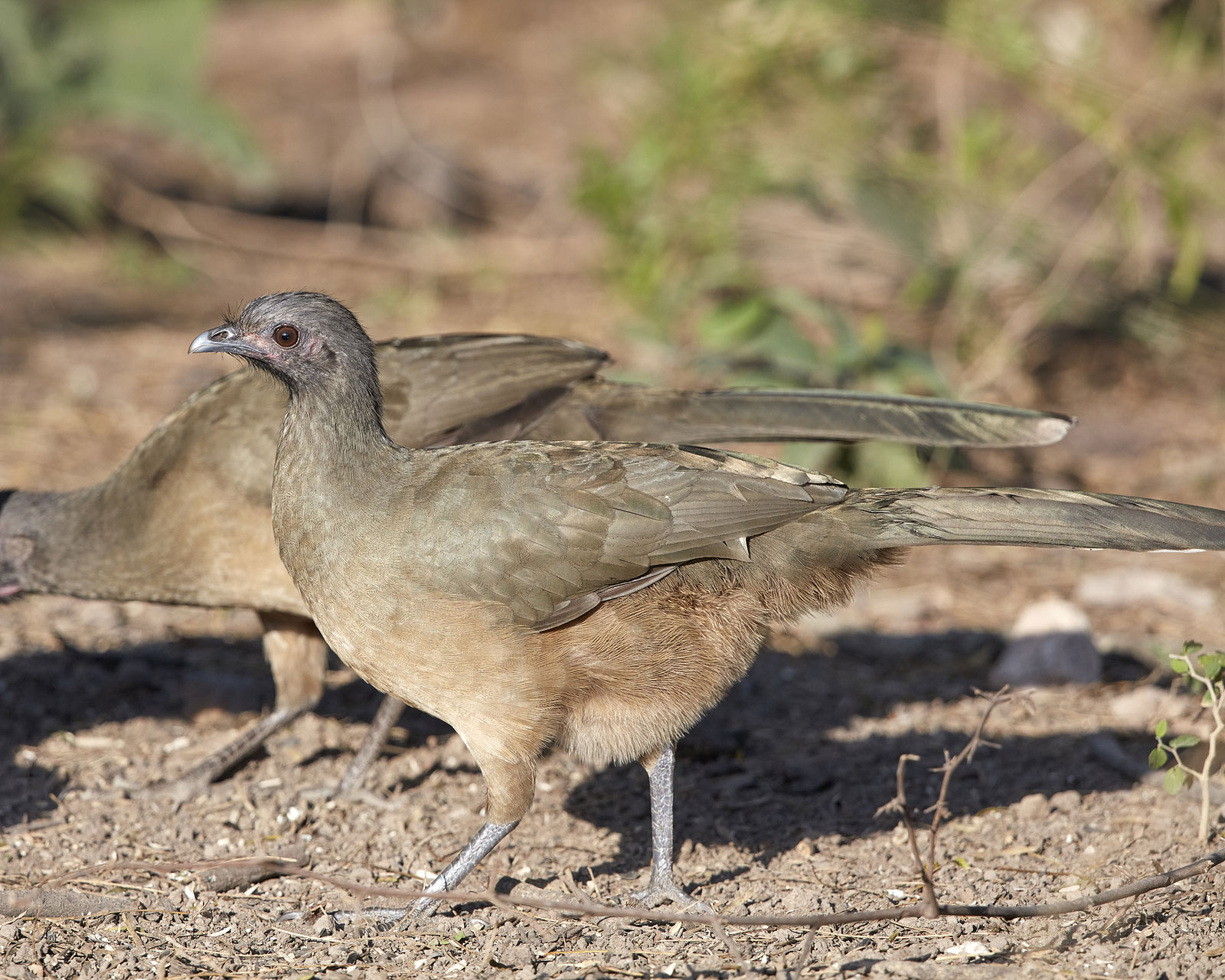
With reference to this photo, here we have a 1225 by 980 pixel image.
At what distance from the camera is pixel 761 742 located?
4629mm

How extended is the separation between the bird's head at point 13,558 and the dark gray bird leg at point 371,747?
132 cm

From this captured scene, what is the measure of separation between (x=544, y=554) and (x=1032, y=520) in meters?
1.26

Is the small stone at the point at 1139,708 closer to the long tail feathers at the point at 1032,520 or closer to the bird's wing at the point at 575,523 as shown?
the long tail feathers at the point at 1032,520

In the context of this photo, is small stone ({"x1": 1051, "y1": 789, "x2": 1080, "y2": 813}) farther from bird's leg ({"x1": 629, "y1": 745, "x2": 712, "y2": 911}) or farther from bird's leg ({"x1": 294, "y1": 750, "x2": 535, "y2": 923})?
bird's leg ({"x1": 294, "y1": 750, "x2": 535, "y2": 923})

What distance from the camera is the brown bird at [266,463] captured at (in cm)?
421

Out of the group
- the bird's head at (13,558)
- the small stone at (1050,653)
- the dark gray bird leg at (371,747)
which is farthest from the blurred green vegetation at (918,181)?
the bird's head at (13,558)

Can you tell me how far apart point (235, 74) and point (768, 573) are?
427 inches

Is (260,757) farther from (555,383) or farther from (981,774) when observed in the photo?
(981,774)

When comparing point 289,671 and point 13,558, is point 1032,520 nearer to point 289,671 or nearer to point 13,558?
point 289,671

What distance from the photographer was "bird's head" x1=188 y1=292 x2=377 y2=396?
137 inches

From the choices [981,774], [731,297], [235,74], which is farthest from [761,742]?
[235,74]

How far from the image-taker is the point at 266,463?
13.9ft

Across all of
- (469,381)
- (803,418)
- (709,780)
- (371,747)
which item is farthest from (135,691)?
(803,418)

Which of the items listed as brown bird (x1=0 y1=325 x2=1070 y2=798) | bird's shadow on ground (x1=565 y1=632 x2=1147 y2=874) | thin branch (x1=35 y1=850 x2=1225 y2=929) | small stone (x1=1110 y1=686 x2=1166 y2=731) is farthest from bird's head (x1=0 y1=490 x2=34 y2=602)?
small stone (x1=1110 y1=686 x2=1166 y2=731)
